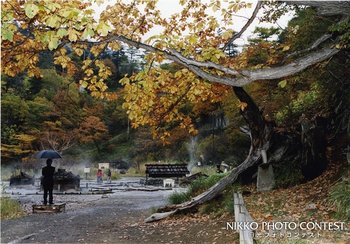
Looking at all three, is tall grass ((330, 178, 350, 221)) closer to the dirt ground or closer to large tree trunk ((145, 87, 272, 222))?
the dirt ground

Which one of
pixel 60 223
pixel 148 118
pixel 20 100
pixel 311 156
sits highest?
pixel 20 100

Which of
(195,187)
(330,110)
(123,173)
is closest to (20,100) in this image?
(123,173)

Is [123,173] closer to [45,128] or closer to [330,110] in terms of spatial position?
[45,128]

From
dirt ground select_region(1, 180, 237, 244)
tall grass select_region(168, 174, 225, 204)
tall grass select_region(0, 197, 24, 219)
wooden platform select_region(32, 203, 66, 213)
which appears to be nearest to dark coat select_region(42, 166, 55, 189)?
wooden platform select_region(32, 203, 66, 213)

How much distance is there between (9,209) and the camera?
11.1 meters

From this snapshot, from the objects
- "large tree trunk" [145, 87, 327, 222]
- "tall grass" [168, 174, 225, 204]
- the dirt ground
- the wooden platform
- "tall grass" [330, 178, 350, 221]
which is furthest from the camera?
"tall grass" [168, 174, 225, 204]

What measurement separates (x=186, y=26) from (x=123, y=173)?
2661 centimetres

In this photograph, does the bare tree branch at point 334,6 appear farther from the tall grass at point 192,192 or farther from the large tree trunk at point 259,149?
the tall grass at point 192,192

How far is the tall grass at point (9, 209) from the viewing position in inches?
423

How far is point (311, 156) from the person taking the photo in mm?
9078

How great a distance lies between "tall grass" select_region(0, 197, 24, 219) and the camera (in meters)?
10.7

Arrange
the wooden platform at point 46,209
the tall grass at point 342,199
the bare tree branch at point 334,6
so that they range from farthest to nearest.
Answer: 1. the wooden platform at point 46,209
2. the tall grass at point 342,199
3. the bare tree branch at point 334,6

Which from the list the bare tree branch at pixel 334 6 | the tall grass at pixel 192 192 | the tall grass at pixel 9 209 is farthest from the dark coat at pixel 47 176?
the bare tree branch at pixel 334 6

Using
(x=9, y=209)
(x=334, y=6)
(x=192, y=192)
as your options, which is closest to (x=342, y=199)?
(x=334, y=6)
